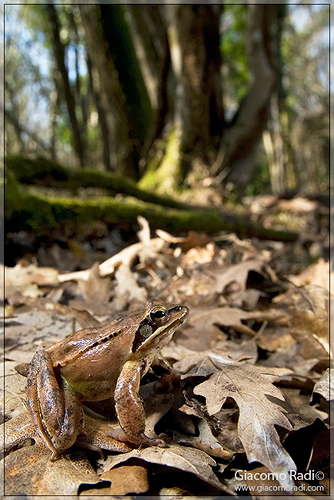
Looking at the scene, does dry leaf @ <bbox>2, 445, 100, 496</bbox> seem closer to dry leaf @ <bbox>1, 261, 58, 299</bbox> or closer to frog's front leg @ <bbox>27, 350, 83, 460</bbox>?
frog's front leg @ <bbox>27, 350, 83, 460</bbox>

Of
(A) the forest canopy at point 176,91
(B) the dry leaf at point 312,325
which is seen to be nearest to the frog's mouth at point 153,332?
(B) the dry leaf at point 312,325

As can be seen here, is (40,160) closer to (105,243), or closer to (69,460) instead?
(105,243)

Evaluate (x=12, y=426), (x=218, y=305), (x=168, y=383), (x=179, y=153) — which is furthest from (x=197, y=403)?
(x=179, y=153)

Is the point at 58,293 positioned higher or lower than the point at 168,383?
higher

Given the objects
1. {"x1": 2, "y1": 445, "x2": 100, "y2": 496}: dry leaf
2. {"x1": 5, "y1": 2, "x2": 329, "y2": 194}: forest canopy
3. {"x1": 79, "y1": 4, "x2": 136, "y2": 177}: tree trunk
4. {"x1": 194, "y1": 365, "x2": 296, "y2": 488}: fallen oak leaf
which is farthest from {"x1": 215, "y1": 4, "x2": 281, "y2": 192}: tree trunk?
{"x1": 2, "y1": 445, "x2": 100, "y2": 496}: dry leaf

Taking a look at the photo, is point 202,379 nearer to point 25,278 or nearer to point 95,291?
point 95,291
